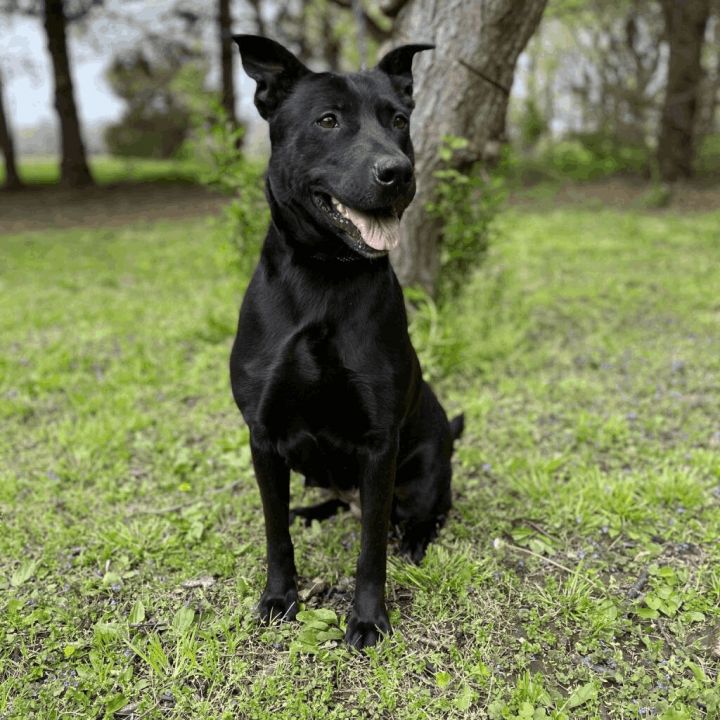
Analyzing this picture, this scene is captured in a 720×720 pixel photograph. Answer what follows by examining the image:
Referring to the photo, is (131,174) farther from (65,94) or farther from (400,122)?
(400,122)

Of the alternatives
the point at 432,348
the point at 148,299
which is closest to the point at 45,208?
the point at 148,299

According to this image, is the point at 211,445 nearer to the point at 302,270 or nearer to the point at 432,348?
the point at 432,348

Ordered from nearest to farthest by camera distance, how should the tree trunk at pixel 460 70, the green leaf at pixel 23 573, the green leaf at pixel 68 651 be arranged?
the green leaf at pixel 68 651 < the green leaf at pixel 23 573 < the tree trunk at pixel 460 70

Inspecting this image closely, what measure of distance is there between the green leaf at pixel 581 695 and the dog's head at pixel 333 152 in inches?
60.4

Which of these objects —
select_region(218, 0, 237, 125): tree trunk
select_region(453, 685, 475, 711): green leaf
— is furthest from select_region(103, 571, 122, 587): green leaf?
select_region(218, 0, 237, 125): tree trunk

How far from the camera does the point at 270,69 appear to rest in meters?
2.21

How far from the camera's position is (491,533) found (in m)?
3.02

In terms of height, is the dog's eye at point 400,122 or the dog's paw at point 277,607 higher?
the dog's eye at point 400,122

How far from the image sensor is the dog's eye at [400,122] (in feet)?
7.38

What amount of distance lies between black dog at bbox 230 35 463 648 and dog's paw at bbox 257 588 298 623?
0.24 m

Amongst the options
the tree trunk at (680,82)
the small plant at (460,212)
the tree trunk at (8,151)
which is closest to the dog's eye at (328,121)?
the small plant at (460,212)

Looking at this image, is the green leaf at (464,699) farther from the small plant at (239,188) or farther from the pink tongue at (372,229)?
the small plant at (239,188)

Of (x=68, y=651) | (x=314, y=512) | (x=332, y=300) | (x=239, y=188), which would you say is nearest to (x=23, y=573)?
(x=68, y=651)

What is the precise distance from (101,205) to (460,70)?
39.6 ft
